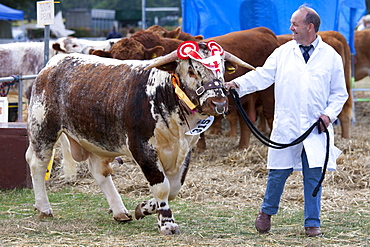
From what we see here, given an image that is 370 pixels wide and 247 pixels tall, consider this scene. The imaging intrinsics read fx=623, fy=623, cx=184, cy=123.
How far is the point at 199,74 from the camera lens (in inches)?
180

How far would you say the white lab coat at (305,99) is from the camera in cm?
463

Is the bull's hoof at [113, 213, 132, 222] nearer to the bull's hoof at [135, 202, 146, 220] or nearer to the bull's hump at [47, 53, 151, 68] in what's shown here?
the bull's hoof at [135, 202, 146, 220]

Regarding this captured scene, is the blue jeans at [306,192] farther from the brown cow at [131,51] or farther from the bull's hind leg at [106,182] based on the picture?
the brown cow at [131,51]

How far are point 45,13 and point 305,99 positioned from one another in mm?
4194

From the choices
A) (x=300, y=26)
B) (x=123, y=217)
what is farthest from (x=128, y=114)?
(x=300, y=26)

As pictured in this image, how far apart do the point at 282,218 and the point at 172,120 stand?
4.82 ft

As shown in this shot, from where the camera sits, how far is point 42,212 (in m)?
5.60

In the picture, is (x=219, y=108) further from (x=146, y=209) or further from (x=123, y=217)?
(x=123, y=217)

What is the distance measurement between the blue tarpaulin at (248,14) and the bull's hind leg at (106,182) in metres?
6.72

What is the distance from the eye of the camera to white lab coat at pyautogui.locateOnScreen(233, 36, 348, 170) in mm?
4629

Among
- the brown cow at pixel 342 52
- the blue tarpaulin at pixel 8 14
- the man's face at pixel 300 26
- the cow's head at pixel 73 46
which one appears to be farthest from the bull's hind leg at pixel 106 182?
the blue tarpaulin at pixel 8 14

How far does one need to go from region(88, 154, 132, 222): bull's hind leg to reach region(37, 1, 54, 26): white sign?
2548 mm

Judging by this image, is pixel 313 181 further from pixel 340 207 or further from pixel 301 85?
pixel 340 207

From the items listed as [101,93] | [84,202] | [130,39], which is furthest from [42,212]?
[130,39]
